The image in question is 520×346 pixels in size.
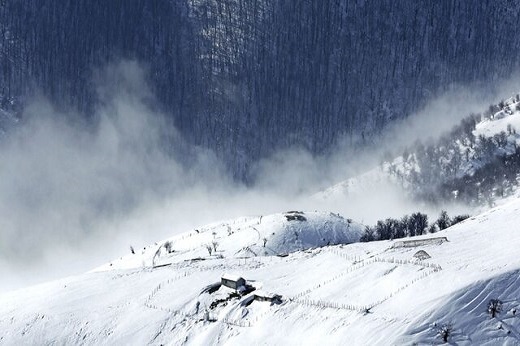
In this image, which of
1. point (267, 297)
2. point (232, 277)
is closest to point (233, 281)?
point (232, 277)

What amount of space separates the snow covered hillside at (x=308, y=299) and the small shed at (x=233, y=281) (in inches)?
8.6

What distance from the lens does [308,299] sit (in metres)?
116

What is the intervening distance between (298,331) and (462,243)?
37.8m

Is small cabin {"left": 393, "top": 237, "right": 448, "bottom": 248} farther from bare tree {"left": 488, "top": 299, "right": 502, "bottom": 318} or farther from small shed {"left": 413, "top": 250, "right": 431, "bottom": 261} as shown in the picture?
bare tree {"left": 488, "top": 299, "right": 502, "bottom": 318}

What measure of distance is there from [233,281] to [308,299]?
54.9ft

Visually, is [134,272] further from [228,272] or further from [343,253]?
[343,253]

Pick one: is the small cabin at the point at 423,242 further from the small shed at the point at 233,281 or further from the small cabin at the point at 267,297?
the small shed at the point at 233,281

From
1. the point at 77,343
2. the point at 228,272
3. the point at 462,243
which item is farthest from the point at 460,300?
the point at 77,343

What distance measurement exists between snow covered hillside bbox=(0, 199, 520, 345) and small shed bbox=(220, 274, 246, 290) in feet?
0.72

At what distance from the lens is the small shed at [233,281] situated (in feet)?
416

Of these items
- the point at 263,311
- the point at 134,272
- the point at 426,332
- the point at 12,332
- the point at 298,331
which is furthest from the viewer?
the point at 134,272

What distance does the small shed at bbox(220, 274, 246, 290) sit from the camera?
127m

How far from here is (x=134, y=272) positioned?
15038 cm

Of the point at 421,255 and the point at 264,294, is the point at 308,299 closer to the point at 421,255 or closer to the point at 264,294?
the point at 264,294
